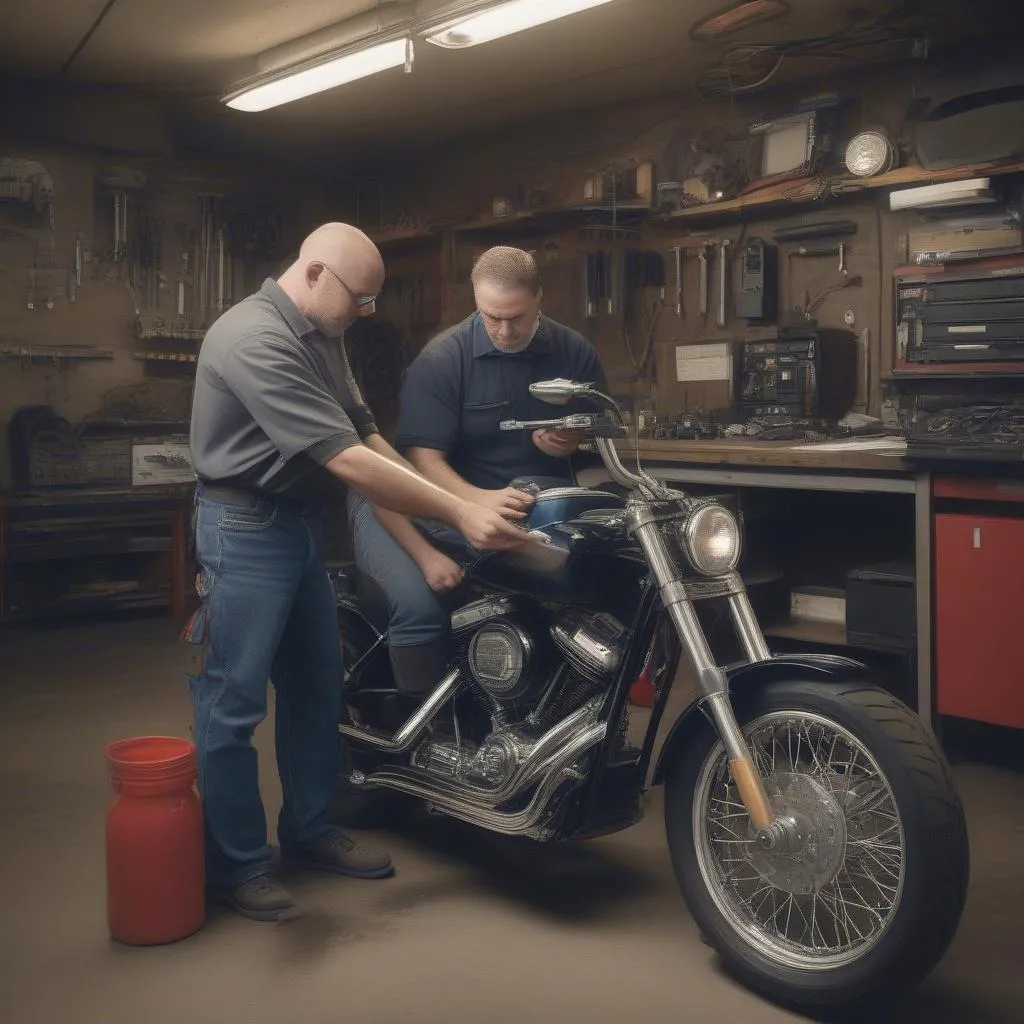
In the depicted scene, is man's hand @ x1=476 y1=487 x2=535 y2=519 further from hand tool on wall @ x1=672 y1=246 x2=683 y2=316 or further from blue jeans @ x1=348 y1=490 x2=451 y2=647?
hand tool on wall @ x1=672 y1=246 x2=683 y2=316

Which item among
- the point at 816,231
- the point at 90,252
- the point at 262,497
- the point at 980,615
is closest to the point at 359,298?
the point at 262,497

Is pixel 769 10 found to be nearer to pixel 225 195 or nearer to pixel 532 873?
pixel 532 873

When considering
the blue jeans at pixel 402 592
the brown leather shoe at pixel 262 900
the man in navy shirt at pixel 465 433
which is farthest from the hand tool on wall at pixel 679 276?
the brown leather shoe at pixel 262 900

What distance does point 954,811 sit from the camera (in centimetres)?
204

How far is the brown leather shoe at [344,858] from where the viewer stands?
2.83 metres

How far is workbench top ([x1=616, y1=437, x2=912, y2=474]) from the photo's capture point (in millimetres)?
3734

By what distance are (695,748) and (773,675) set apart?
23 cm

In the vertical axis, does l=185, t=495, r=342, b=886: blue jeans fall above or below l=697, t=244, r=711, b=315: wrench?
below

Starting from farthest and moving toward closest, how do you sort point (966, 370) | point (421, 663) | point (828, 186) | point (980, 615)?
point (828, 186) → point (966, 370) → point (980, 615) → point (421, 663)

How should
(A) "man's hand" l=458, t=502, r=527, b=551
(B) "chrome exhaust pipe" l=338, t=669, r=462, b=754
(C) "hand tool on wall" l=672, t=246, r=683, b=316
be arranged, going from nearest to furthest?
1. (A) "man's hand" l=458, t=502, r=527, b=551
2. (B) "chrome exhaust pipe" l=338, t=669, r=462, b=754
3. (C) "hand tool on wall" l=672, t=246, r=683, b=316

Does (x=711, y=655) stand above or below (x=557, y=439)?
below

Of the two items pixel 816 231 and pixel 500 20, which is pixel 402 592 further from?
pixel 816 231

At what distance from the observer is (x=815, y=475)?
12.9ft

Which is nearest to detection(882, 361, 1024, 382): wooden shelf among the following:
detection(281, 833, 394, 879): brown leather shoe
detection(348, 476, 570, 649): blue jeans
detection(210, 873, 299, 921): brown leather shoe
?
detection(348, 476, 570, 649): blue jeans
